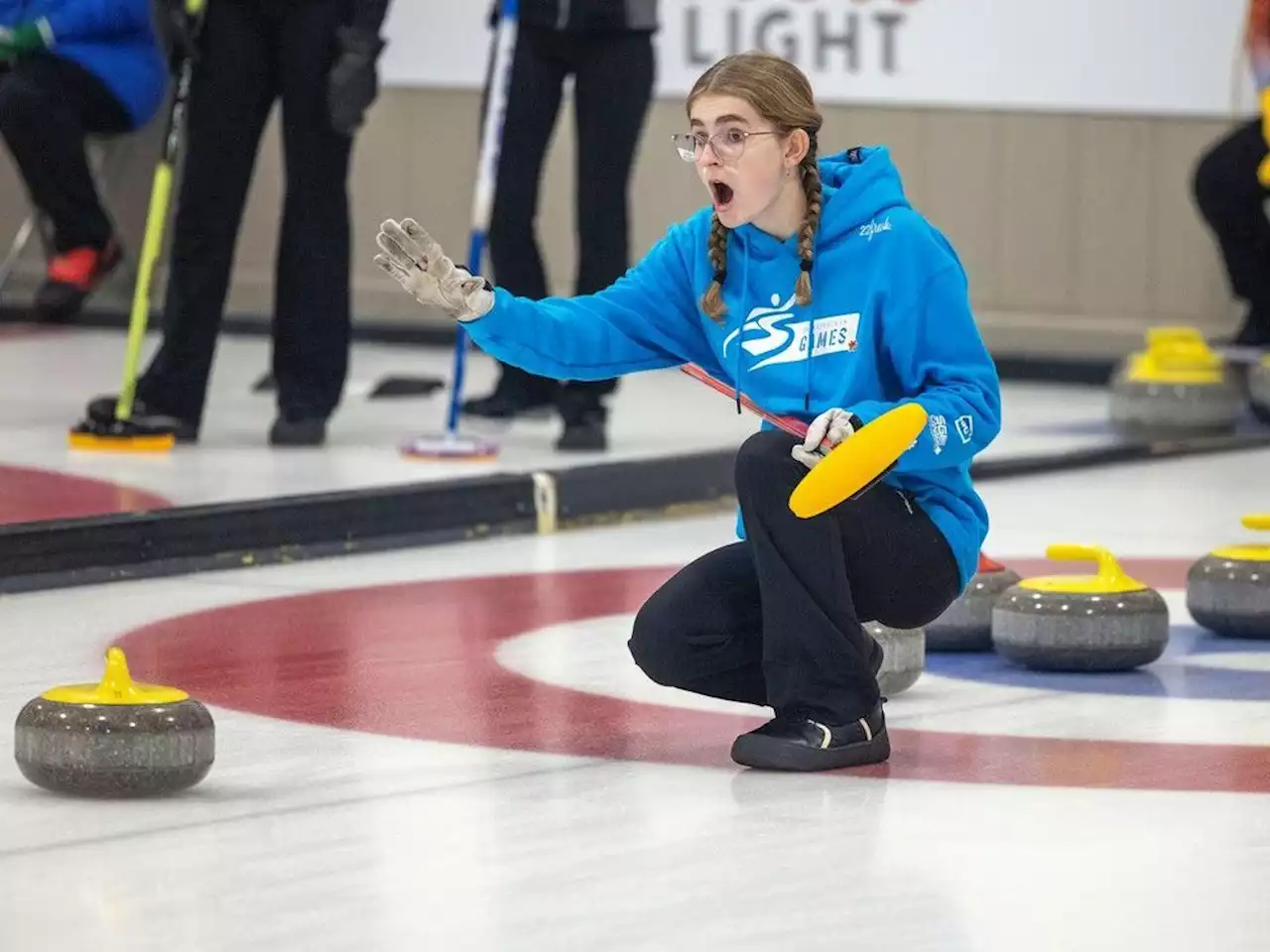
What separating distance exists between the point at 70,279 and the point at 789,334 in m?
4.77

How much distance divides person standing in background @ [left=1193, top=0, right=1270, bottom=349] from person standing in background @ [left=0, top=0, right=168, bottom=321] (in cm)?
315

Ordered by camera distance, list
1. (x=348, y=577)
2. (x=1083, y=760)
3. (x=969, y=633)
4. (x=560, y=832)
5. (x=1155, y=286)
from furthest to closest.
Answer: (x=1155, y=286), (x=348, y=577), (x=969, y=633), (x=1083, y=760), (x=560, y=832)

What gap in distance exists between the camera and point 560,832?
10.7ft

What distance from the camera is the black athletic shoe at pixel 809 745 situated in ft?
11.8

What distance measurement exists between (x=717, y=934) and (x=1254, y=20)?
594 cm

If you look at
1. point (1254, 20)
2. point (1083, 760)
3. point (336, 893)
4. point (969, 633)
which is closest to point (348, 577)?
point (969, 633)

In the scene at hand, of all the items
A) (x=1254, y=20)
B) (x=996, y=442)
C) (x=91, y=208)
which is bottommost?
(x=996, y=442)

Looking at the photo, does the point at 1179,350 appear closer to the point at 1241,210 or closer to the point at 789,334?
the point at 1241,210

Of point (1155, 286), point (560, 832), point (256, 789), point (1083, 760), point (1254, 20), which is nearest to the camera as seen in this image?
point (560, 832)

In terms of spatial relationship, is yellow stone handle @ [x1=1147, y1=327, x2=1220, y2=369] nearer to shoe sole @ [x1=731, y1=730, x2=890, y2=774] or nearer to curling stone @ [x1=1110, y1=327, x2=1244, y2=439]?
curling stone @ [x1=1110, y1=327, x2=1244, y2=439]

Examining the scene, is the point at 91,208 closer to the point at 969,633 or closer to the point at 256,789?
the point at 969,633

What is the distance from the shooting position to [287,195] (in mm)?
6699

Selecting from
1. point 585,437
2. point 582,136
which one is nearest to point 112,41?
point 582,136

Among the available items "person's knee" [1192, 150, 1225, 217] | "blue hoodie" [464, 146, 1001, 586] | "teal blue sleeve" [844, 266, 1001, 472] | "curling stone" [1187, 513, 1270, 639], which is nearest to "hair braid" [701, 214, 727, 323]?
"blue hoodie" [464, 146, 1001, 586]
